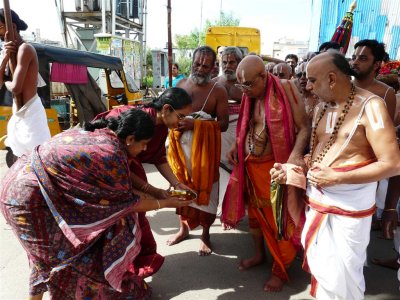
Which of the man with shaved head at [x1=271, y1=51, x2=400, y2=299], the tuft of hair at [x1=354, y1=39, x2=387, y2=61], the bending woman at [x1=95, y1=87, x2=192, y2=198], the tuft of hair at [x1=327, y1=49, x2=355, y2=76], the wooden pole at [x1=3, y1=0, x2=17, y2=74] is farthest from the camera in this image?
the tuft of hair at [x1=354, y1=39, x2=387, y2=61]

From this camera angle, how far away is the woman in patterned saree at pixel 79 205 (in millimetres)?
1740

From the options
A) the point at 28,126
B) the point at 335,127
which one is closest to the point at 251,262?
the point at 335,127

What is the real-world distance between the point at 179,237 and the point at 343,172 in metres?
1.92

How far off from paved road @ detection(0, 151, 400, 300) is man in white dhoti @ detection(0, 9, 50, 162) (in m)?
0.99

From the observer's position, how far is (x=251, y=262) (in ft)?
9.07

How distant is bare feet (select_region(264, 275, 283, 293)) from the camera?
2.46 meters

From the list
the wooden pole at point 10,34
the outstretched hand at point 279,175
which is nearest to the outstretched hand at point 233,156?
the outstretched hand at point 279,175

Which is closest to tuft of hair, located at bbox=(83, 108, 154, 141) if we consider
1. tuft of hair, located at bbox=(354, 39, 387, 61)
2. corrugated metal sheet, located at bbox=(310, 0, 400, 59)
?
tuft of hair, located at bbox=(354, 39, 387, 61)

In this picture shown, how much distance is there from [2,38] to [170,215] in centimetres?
241

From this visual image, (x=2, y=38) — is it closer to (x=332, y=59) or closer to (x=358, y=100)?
(x=332, y=59)

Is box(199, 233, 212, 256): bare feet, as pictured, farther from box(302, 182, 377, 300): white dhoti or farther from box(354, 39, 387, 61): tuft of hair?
box(354, 39, 387, 61): tuft of hair

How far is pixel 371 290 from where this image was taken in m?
2.48

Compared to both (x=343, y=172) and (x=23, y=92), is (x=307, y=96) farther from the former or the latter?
(x=23, y=92)

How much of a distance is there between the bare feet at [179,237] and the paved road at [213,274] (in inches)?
1.9
